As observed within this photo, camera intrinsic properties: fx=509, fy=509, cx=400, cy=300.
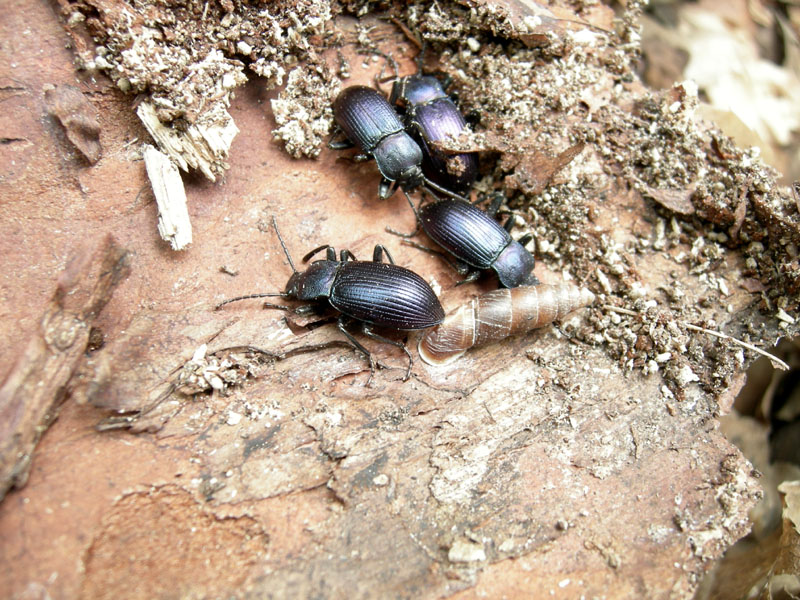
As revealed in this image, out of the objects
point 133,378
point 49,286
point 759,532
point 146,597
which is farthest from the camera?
point 759,532

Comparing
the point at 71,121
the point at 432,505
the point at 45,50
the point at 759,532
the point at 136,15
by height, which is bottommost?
the point at 759,532

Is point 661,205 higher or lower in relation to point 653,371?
higher

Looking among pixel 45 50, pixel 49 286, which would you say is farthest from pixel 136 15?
pixel 49 286

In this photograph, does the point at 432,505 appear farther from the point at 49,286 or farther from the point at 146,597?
the point at 49,286

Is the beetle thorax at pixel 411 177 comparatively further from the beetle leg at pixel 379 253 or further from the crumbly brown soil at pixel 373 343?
the beetle leg at pixel 379 253

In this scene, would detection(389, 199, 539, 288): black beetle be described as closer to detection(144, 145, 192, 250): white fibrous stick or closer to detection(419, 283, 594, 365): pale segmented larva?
detection(419, 283, 594, 365): pale segmented larva

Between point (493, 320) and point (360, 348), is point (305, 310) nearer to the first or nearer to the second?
point (360, 348)
